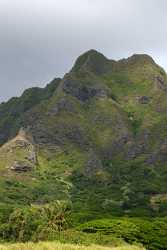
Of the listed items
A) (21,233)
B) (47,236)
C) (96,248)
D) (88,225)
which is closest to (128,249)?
(96,248)

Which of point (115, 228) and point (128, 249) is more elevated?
point (115, 228)

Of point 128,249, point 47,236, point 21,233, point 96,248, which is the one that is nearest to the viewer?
point 96,248

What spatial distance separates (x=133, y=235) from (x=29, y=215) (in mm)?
26495

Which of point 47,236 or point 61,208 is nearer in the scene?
point 47,236

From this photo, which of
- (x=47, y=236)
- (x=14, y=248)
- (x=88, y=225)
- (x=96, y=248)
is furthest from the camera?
(x=88, y=225)

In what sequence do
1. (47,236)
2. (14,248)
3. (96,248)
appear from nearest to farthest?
(14,248) → (96,248) → (47,236)

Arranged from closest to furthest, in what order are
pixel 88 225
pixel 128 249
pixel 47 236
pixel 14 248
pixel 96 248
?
pixel 14 248 → pixel 96 248 → pixel 128 249 → pixel 47 236 → pixel 88 225

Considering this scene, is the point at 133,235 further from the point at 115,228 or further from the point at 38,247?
the point at 38,247

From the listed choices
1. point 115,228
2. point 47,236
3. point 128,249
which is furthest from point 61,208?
point 128,249

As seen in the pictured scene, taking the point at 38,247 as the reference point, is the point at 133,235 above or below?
above

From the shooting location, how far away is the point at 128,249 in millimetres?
41656

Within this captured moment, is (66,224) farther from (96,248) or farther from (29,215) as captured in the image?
(96,248)

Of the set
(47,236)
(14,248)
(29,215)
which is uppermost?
(29,215)

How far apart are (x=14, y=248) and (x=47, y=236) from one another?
7306cm
